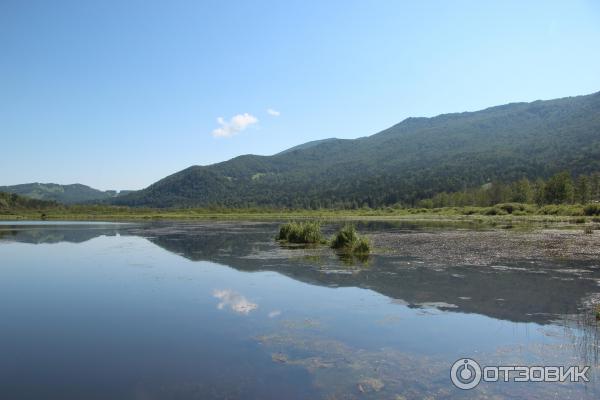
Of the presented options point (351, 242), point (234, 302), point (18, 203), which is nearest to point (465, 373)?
point (234, 302)

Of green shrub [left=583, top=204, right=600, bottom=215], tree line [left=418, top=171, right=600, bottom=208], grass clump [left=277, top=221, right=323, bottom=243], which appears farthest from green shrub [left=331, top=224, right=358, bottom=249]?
tree line [left=418, top=171, right=600, bottom=208]

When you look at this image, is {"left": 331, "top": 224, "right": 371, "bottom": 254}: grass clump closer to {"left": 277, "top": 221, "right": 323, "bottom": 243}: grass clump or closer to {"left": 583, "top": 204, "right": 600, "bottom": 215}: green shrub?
{"left": 277, "top": 221, "right": 323, "bottom": 243}: grass clump

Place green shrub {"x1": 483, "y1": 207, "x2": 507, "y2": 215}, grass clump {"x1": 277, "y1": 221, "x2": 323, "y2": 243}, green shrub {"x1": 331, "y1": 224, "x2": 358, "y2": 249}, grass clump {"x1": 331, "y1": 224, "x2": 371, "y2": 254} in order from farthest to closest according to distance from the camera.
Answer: green shrub {"x1": 483, "y1": 207, "x2": 507, "y2": 215} → grass clump {"x1": 277, "y1": 221, "x2": 323, "y2": 243} → green shrub {"x1": 331, "y1": 224, "x2": 358, "y2": 249} → grass clump {"x1": 331, "y1": 224, "x2": 371, "y2": 254}

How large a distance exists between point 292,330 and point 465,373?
4278 mm

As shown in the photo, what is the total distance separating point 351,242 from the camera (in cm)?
2842

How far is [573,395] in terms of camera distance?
22.9ft

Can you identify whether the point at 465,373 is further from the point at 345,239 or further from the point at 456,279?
the point at 345,239

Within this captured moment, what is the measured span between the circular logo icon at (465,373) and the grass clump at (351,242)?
17963mm

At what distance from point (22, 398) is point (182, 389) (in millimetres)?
2525

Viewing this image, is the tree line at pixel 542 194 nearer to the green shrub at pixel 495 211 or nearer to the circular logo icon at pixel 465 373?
the green shrub at pixel 495 211

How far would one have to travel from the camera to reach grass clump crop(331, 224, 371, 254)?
26.8m

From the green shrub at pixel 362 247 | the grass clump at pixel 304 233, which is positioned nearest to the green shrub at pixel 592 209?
the grass clump at pixel 304 233

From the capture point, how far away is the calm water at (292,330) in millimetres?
7598

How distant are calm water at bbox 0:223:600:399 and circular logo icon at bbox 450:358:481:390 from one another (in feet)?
0.55
